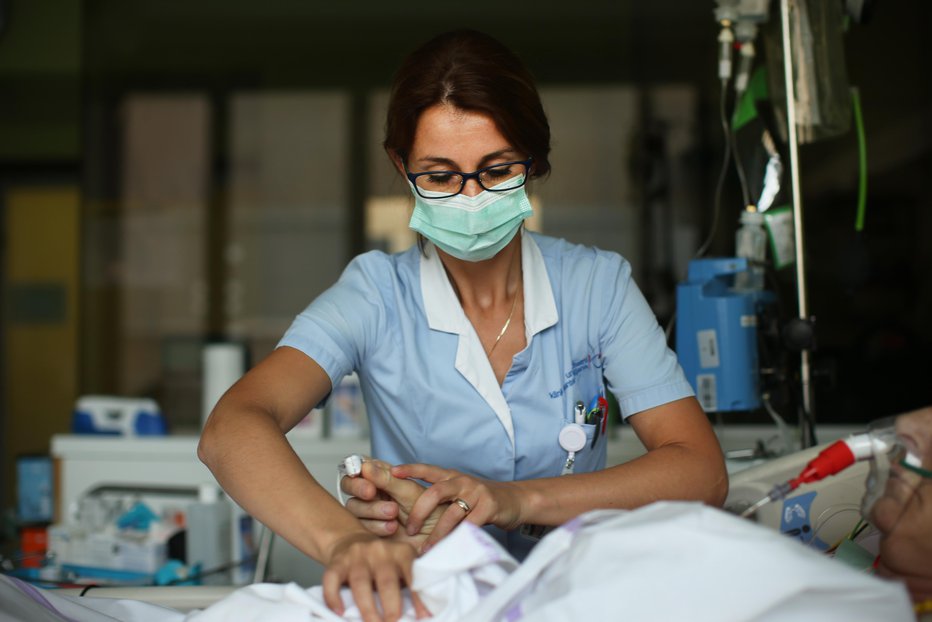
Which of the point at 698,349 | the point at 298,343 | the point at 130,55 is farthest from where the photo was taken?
the point at 130,55

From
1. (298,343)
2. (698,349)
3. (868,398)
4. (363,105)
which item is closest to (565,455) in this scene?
(298,343)

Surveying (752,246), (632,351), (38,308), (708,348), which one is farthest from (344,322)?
(38,308)

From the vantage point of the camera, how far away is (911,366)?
3873 millimetres

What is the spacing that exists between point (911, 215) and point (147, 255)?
3771 mm

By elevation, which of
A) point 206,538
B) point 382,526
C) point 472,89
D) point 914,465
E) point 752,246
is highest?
point 472,89

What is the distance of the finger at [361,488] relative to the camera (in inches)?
50.9

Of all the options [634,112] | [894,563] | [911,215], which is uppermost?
[634,112]

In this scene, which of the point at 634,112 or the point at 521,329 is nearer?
the point at 521,329

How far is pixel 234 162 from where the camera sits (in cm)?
498

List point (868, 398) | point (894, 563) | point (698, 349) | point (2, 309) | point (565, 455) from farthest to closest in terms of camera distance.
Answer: point (2, 309), point (868, 398), point (698, 349), point (565, 455), point (894, 563)

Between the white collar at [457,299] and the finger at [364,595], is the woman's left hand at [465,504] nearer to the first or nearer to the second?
the finger at [364,595]

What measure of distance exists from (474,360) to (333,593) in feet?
1.96

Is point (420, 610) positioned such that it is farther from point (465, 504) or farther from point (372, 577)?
point (465, 504)

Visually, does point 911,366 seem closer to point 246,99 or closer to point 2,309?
point 246,99
